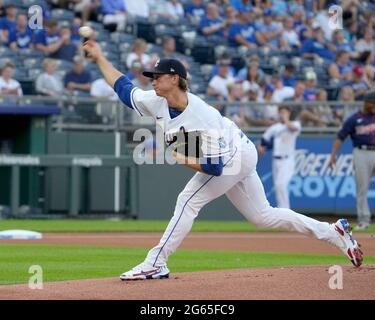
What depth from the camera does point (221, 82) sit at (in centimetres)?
2053

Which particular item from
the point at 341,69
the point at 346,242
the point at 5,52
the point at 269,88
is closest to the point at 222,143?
the point at 346,242

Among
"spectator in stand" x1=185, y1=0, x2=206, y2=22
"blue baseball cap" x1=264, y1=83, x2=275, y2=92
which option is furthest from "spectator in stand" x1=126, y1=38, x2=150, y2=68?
"spectator in stand" x1=185, y1=0, x2=206, y2=22

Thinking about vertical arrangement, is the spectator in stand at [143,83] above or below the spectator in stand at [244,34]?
below

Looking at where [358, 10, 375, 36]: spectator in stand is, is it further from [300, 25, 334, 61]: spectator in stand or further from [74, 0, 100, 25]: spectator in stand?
[74, 0, 100, 25]: spectator in stand

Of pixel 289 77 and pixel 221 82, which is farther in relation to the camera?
pixel 289 77

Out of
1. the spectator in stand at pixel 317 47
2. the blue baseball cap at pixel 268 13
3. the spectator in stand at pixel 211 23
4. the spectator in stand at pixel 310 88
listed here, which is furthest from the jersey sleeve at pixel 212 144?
the blue baseball cap at pixel 268 13

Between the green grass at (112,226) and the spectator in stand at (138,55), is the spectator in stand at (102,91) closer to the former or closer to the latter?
the spectator in stand at (138,55)

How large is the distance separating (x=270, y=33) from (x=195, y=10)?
A: 1.86 metres

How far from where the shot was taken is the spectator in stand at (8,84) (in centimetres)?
1803

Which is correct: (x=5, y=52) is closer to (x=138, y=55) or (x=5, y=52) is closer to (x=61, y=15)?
(x=61, y=15)

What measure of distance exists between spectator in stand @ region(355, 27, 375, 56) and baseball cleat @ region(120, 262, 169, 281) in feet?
55.2

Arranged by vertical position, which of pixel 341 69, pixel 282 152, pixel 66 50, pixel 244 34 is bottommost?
pixel 282 152

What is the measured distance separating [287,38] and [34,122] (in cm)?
783

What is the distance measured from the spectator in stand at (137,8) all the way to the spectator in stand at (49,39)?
2.57 m
